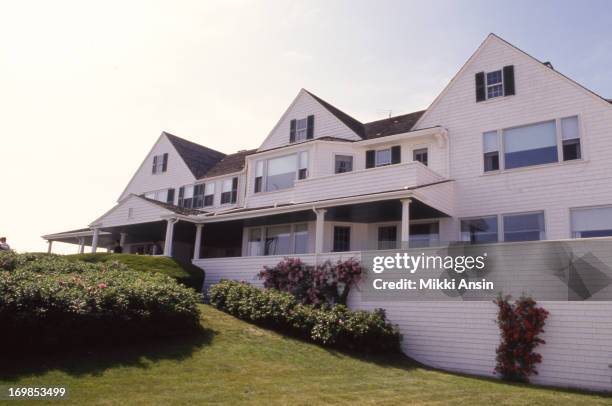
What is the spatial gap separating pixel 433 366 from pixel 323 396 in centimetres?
604

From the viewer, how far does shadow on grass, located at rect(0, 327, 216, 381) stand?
10633 mm

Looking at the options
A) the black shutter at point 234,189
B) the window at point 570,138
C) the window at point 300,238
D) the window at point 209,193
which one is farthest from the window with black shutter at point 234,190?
the window at point 570,138

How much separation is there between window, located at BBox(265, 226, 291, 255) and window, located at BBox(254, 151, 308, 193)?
203 cm

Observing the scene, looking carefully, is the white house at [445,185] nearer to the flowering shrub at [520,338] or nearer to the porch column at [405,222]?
the porch column at [405,222]

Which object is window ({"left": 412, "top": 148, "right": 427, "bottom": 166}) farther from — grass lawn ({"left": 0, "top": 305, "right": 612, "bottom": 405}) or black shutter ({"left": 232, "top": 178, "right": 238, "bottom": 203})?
black shutter ({"left": 232, "top": 178, "right": 238, "bottom": 203})

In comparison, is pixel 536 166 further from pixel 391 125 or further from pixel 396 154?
pixel 391 125

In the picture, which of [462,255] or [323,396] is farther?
[462,255]

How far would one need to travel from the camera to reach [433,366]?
51.0 feet

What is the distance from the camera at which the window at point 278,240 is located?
2400 cm

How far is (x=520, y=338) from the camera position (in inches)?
554

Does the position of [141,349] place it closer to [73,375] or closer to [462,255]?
[73,375]

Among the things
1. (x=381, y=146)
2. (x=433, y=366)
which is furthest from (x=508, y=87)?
(x=433, y=366)

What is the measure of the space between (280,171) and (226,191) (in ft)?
19.0

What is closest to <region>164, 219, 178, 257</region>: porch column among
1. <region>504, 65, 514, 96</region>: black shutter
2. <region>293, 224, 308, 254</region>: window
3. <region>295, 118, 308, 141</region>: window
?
<region>293, 224, 308, 254</region>: window
